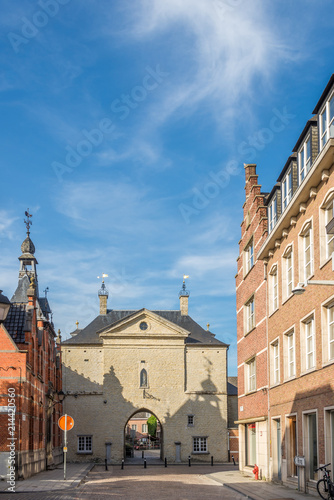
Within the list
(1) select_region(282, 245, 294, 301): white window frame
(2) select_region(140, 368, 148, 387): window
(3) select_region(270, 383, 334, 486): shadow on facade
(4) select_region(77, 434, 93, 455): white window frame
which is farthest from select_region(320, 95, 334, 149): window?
(4) select_region(77, 434, 93, 455): white window frame

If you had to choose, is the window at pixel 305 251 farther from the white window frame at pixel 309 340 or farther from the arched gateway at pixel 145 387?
the arched gateway at pixel 145 387

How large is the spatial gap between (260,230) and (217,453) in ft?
94.6

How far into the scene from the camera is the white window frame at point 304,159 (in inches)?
870

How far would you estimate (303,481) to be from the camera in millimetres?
22031

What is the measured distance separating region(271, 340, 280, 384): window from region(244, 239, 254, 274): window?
6.03m

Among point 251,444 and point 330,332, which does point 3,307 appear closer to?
point 330,332

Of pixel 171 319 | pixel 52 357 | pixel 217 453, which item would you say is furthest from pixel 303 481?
pixel 171 319

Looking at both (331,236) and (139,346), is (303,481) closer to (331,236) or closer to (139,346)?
(331,236)

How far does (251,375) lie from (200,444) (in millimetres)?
22867

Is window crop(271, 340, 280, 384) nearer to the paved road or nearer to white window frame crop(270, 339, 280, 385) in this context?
white window frame crop(270, 339, 280, 385)

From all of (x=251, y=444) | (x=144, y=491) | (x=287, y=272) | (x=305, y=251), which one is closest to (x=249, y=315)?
(x=251, y=444)

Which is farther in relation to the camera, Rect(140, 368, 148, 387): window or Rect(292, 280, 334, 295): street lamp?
Rect(140, 368, 148, 387): window

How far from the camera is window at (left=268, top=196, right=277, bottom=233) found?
91.9 ft

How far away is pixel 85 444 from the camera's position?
5303 centimetres
